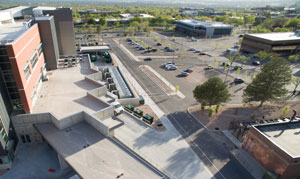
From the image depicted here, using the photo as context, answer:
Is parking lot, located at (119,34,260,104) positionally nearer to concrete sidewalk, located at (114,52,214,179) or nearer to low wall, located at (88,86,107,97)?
concrete sidewalk, located at (114,52,214,179)

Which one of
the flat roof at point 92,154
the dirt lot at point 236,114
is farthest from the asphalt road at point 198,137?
the flat roof at point 92,154

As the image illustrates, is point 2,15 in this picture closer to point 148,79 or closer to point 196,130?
point 148,79

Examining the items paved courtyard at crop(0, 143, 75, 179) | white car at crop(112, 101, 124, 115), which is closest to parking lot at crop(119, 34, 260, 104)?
white car at crop(112, 101, 124, 115)

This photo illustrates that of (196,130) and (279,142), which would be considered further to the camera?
(196,130)

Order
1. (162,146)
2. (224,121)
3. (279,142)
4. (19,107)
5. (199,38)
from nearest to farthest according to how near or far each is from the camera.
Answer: (279,142) < (19,107) < (162,146) < (224,121) < (199,38)

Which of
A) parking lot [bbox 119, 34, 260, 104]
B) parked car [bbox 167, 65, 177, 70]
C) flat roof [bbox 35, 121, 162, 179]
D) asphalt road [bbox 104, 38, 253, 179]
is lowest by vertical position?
asphalt road [bbox 104, 38, 253, 179]

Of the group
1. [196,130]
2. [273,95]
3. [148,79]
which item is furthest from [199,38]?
[196,130]
